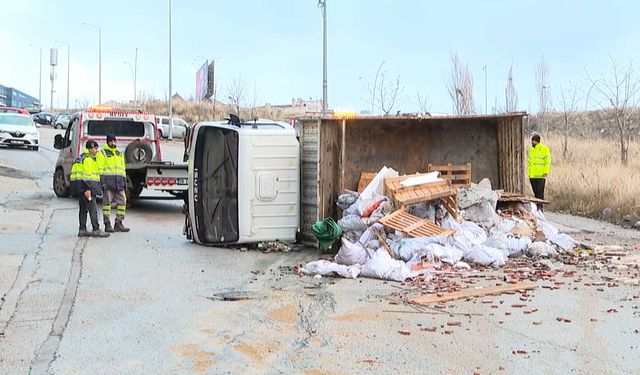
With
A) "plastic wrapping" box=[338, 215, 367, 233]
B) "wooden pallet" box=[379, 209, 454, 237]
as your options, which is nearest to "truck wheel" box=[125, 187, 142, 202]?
"plastic wrapping" box=[338, 215, 367, 233]

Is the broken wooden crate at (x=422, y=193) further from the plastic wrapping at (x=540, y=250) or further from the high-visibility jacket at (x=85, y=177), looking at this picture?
the high-visibility jacket at (x=85, y=177)

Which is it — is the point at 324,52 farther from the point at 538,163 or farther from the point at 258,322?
the point at 258,322

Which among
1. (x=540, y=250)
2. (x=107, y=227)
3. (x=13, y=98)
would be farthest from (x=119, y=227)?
(x=13, y=98)

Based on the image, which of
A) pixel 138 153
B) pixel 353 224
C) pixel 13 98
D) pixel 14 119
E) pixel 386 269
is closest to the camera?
pixel 386 269

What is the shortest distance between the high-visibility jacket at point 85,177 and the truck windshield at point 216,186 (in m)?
1.97

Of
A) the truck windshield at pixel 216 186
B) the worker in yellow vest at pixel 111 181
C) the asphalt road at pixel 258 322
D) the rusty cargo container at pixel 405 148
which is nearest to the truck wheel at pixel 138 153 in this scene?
the worker in yellow vest at pixel 111 181

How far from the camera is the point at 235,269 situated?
31.4 ft

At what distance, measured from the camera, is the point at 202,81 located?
65.8 metres

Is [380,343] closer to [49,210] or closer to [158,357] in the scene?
[158,357]

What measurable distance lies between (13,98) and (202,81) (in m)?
19.8

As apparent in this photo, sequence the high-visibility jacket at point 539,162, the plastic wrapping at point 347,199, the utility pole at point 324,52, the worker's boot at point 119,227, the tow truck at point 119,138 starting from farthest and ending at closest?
1. the utility pole at point 324,52
2. the tow truck at point 119,138
3. the high-visibility jacket at point 539,162
4. the worker's boot at point 119,227
5. the plastic wrapping at point 347,199

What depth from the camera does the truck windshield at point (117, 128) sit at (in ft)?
54.0

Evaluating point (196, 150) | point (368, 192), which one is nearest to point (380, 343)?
point (368, 192)

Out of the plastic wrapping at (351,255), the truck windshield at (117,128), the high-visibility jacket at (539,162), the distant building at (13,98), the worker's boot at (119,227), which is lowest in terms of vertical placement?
the plastic wrapping at (351,255)
